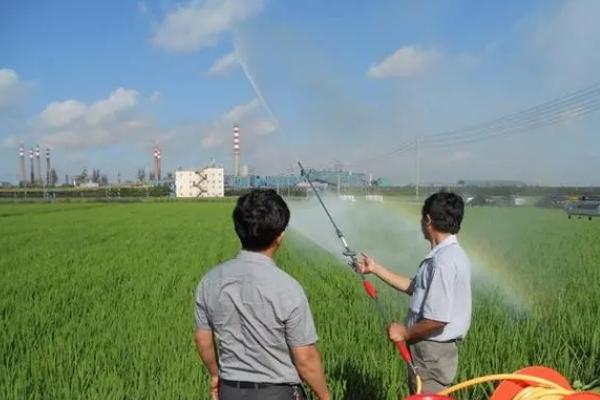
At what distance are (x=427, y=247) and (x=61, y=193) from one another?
243 feet

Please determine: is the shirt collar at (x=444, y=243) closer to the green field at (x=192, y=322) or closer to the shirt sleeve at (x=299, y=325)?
the shirt sleeve at (x=299, y=325)

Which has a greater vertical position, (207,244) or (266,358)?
(266,358)

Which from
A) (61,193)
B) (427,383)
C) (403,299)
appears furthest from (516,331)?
(61,193)

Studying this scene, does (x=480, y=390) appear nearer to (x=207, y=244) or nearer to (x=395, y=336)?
(x=395, y=336)

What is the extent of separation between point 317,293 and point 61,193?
76.1 meters

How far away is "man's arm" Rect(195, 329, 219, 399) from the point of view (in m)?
2.38

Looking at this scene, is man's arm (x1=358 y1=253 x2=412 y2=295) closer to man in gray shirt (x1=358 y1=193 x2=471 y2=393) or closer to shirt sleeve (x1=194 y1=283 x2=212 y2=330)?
man in gray shirt (x1=358 y1=193 x2=471 y2=393)

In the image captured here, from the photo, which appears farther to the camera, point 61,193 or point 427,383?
point 61,193

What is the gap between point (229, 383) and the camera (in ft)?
7.48

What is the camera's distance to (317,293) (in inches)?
290

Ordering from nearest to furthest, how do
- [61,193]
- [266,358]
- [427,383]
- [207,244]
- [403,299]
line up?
1. [266,358]
2. [427,383]
3. [403,299]
4. [207,244]
5. [61,193]

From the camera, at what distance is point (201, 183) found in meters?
97.6

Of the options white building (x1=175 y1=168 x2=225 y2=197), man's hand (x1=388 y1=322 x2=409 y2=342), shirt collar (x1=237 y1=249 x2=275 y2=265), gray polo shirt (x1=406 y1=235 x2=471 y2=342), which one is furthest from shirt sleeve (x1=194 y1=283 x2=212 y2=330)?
white building (x1=175 y1=168 x2=225 y2=197)

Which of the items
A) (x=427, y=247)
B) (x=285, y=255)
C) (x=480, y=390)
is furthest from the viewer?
(x=285, y=255)
